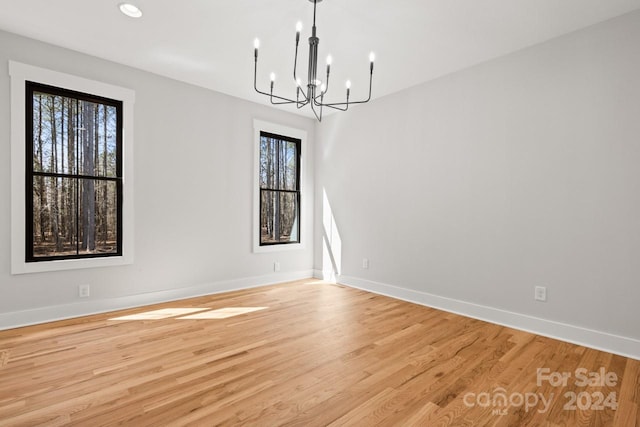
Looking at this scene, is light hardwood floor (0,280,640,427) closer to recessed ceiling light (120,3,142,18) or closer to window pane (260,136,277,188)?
window pane (260,136,277,188)

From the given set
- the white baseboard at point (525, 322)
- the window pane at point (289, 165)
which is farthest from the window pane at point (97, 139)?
the white baseboard at point (525, 322)

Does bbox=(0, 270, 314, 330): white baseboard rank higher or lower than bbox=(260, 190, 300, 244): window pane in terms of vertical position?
lower

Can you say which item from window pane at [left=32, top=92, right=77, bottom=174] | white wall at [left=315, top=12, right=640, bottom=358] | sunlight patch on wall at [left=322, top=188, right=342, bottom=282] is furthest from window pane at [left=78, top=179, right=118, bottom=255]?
white wall at [left=315, top=12, right=640, bottom=358]

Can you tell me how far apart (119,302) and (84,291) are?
1.13 feet

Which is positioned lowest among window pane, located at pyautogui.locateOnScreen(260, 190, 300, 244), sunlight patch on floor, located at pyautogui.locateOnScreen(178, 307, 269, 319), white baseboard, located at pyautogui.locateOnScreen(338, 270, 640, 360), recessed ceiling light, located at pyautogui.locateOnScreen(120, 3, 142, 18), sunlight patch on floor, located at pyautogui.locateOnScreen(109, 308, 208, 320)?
sunlight patch on floor, located at pyautogui.locateOnScreen(109, 308, 208, 320)

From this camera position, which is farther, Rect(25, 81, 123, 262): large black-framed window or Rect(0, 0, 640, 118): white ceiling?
Rect(25, 81, 123, 262): large black-framed window

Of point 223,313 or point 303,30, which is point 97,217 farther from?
point 303,30

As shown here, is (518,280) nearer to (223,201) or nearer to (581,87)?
(581,87)

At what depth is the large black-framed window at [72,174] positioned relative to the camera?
Result: 121 inches

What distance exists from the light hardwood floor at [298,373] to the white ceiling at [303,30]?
2.61 m

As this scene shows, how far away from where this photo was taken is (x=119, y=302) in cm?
348

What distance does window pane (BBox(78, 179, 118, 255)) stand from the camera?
10.9ft

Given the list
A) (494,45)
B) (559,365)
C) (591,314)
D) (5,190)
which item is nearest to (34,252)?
(5,190)

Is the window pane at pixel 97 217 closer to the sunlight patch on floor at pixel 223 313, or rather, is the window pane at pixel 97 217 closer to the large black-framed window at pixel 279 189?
the sunlight patch on floor at pixel 223 313
